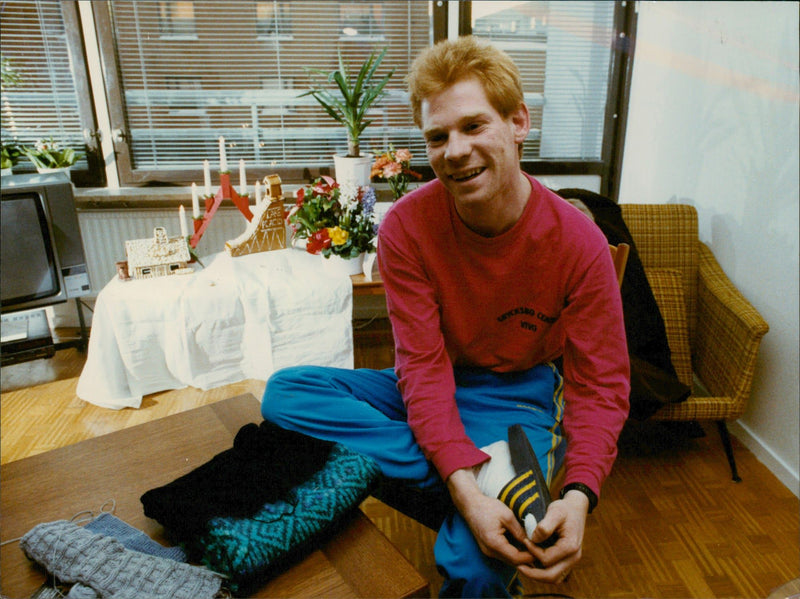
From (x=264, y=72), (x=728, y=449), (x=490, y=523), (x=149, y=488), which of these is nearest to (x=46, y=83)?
(x=264, y=72)

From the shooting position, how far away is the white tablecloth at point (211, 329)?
2111 millimetres

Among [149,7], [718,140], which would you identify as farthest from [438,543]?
[149,7]

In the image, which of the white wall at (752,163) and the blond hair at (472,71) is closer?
the blond hair at (472,71)

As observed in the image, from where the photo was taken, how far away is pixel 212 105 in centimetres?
287

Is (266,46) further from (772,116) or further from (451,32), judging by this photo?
(772,116)

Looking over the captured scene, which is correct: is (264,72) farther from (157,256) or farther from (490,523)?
(490,523)

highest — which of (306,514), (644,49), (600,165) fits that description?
(644,49)

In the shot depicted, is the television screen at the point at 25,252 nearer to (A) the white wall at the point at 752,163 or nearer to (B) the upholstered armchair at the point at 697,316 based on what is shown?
(B) the upholstered armchair at the point at 697,316

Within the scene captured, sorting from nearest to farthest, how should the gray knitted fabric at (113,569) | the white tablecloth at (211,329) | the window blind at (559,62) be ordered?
1. the gray knitted fabric at (113,569)
2. the white tablecloth at (211,329)
3. the window blind at (559,62)

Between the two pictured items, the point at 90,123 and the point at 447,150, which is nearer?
the point at 447,150

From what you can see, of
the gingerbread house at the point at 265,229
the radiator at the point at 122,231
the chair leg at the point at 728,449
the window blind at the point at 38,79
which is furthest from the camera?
the radiator at the point at 122,231

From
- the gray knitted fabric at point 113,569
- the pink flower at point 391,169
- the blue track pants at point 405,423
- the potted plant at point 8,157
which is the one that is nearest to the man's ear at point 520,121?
the blue track pants at point 405,423

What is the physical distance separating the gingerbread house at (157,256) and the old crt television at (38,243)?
283mm

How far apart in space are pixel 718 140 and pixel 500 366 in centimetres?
146
